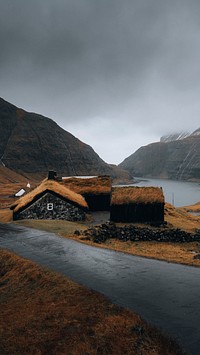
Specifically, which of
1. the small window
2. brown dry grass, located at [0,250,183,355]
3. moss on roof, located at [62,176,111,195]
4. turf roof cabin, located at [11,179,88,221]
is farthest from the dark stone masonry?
moss on roof, located at [62,176,111,195]

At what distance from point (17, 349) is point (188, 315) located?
17.8 feet

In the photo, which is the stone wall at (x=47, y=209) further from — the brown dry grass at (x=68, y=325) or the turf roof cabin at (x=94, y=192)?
the brown dry grass at (x=68, y=325)

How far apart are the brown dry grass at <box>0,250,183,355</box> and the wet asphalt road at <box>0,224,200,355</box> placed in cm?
68

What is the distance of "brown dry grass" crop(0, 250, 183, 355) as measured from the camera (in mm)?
8383

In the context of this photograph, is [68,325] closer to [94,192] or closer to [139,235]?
[139,235]

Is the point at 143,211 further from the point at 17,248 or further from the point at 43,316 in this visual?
the point at 43,316


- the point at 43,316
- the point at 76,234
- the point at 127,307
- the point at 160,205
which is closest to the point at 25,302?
the point at 43,316

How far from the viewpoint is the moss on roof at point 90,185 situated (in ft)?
159

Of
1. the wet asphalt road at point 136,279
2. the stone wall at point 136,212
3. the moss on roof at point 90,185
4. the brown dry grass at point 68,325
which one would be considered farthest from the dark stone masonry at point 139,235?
the moss on roof at point 90,185

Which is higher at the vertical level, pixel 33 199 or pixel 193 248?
pixel 33 199

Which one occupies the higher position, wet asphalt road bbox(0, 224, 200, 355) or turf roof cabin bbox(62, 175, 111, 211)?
turf roof cabin bbox(62, 175, 111, 211)

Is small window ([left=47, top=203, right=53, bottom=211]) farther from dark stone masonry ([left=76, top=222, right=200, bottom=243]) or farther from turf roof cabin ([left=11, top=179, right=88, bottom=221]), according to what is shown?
dark stone masonry ([left=76, top=222, right=200, bottom=243])

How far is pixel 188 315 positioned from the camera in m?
10.2


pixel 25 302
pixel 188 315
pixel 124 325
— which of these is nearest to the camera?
pixel 124 325
